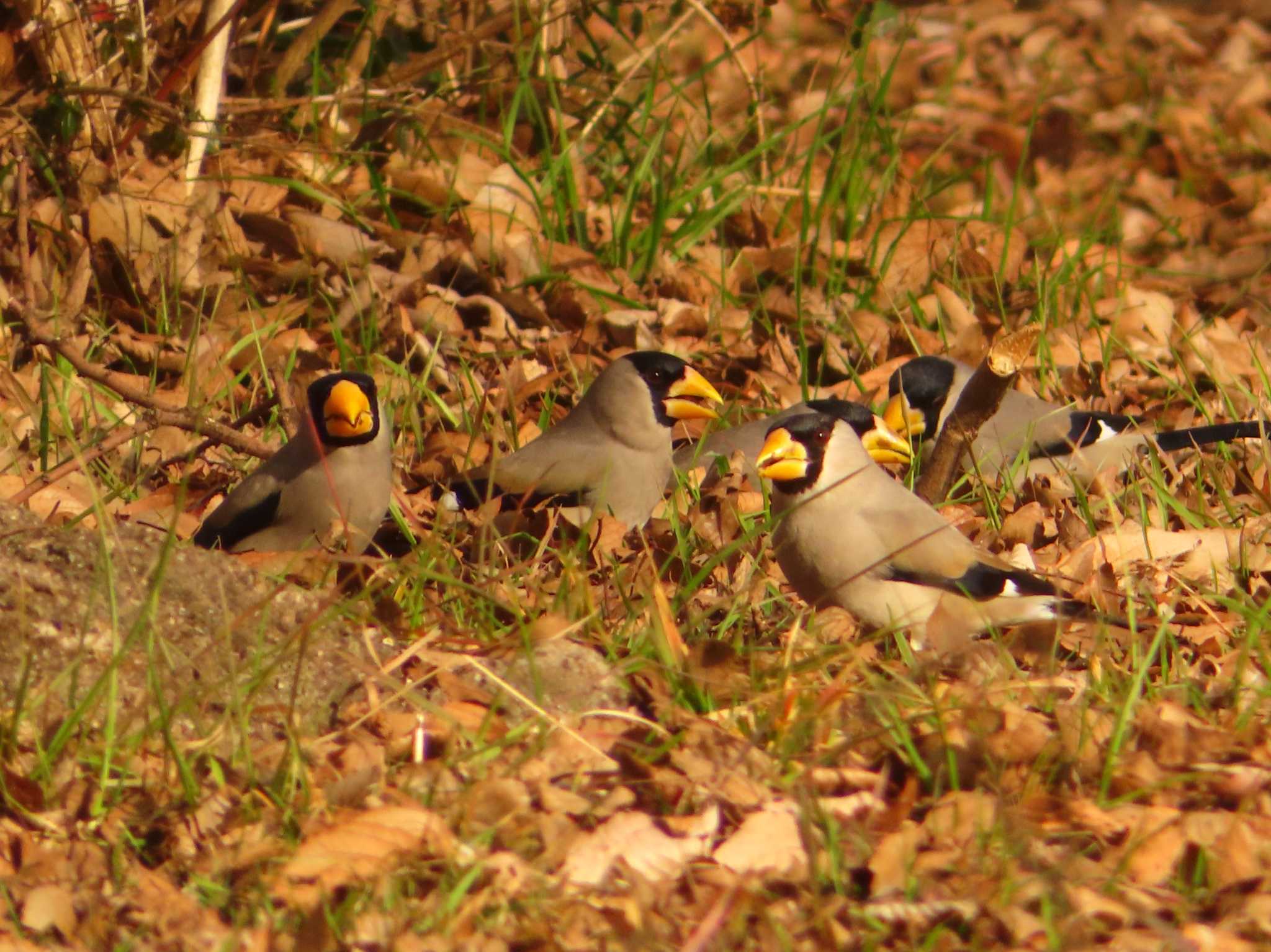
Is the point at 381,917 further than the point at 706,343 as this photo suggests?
No

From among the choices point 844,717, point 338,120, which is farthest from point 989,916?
point 338,120

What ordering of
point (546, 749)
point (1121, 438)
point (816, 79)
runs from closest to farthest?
point (546, 749), point (1121, 438), point (816, 79)

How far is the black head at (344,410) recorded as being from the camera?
4.95 metres

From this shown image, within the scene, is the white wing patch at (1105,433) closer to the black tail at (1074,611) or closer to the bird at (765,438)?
the bird at (765,438)

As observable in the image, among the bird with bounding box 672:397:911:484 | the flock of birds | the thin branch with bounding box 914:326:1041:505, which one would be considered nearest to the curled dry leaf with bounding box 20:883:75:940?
the flock of birds

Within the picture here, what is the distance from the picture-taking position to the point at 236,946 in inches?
118

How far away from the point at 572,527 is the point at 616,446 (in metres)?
0.51

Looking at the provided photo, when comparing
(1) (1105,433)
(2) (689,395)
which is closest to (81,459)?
(2) (689,395)

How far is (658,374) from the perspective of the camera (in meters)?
5.75

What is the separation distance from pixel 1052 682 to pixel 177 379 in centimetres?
331

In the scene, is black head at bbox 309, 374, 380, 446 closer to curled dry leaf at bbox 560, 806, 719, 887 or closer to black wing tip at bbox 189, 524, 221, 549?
black wing tip at bbox 189, 524, 221, 549

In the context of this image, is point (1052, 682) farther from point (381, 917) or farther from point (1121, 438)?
point (1121, 438)

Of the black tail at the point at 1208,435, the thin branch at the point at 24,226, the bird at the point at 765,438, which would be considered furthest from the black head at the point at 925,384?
the thin branch at the point at 24,226

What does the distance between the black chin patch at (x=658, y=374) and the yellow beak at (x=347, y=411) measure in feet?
3.50
